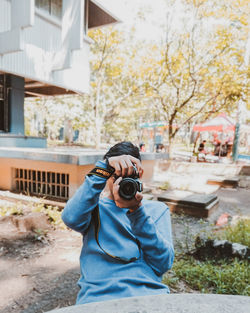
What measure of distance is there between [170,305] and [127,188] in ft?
1.81

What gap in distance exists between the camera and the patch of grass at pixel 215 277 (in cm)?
250

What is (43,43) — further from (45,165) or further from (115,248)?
(115,248)

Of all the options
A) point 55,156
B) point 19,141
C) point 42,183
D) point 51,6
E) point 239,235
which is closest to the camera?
point 239,235

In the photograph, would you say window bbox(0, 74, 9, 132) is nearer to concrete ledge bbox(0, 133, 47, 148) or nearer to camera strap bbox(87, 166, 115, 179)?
concrete ledge bbox(0, 133, 47, 148)

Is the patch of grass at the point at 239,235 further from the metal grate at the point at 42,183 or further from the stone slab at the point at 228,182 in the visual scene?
the stone slab at the point at 228,182

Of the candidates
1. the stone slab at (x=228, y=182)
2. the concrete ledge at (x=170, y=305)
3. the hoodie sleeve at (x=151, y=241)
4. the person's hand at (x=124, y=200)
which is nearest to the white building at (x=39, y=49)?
the person's hand at (x=124, y=200)

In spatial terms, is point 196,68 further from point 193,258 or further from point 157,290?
point 157,290

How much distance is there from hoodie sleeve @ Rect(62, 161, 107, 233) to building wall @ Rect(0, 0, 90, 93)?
5557mm

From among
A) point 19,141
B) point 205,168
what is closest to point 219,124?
point 205,168

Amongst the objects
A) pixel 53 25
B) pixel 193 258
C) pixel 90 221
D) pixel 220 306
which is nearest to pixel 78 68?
pixel 53 25

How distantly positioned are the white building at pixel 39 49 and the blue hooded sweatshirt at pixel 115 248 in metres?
5.56

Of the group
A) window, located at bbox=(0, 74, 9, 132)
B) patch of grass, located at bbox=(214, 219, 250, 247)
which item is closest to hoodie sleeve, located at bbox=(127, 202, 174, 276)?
patch of grass, located at bbox=(214, 219, 250, 247)

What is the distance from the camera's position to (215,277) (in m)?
2.66

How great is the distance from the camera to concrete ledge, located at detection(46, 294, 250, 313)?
3.31 ft
